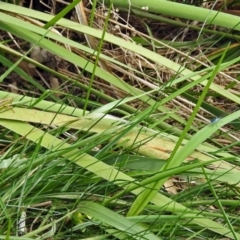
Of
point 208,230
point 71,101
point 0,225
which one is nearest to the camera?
point 0,225

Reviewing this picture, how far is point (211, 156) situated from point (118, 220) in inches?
10.1

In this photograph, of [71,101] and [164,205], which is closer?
[164,205]

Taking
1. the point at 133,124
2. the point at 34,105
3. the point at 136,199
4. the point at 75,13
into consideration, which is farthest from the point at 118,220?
the point at 75,13

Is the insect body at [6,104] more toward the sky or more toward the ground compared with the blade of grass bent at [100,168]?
more toward the sky

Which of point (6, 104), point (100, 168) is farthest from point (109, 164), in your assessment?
point (6, 104)

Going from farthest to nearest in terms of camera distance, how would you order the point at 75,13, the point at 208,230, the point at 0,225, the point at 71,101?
the point at 75,13, the point at 71,101, the point at 208,230, the point at 0,225

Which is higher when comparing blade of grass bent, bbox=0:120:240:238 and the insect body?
the insect body

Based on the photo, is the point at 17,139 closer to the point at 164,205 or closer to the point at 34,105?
the point at 34,105

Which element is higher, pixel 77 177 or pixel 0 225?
pixel 77 177

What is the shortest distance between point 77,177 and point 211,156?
276 mm

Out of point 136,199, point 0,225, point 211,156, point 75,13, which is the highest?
point 75,13

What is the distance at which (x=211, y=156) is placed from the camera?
1.05m

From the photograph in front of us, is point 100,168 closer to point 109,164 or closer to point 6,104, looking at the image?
point 109,164

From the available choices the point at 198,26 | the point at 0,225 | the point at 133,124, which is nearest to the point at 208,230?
the point at 133,124
